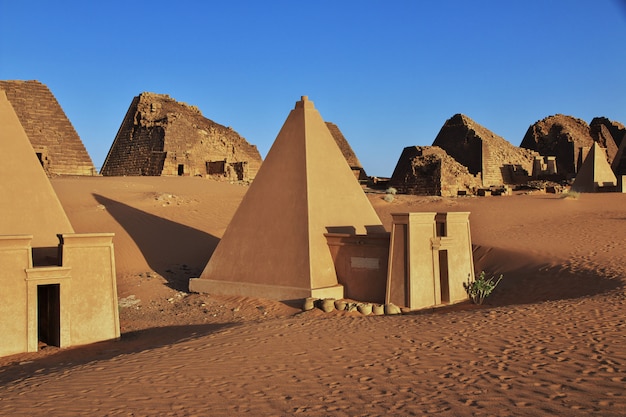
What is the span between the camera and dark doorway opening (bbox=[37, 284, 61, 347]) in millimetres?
8320

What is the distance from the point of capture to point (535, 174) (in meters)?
41.0

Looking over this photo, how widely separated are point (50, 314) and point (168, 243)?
21.1 feet

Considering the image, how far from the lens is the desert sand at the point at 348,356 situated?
15.0 feet

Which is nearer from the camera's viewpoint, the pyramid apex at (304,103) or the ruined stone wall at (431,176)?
the pyramid apex at (304,103)

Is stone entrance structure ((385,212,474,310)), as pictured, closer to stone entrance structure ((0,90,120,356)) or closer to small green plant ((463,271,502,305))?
small green plant ((463,271,502,305))

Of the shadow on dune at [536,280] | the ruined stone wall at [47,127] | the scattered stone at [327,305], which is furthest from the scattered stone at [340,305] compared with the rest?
the ruined stone wall at [47,127]

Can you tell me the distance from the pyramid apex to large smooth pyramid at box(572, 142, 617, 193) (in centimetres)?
2177

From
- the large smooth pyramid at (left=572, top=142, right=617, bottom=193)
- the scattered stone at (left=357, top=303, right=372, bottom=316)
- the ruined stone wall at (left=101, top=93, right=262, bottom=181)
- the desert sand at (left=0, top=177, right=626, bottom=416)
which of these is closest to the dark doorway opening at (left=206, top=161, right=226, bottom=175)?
the ruined stone wall at (left=101, top=93, right=262, bottom=181)

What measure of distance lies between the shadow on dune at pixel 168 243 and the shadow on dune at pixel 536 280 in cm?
631

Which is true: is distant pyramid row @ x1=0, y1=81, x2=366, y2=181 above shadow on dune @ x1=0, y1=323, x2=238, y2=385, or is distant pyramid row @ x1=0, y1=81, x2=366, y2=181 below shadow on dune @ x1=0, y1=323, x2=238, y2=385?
above

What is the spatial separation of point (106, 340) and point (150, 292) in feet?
9.39

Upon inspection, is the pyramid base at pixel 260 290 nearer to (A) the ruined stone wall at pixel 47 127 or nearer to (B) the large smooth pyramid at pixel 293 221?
(B) the large smooth pyramid at pixel 293 221

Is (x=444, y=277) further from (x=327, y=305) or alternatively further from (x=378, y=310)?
(x=327, y=305)

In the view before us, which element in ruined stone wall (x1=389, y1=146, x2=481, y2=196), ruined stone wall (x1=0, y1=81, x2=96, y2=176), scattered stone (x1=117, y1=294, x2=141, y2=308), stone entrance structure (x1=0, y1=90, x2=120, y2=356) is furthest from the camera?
ruined stone wall (x1=389, y1=146, x2=481, y2=196)
